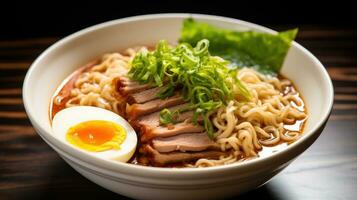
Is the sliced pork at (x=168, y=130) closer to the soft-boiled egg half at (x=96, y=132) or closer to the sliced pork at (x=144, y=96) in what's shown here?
the soft-boiled egg half at (x=96, y=132)

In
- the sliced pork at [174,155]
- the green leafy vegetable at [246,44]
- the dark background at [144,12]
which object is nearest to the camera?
the sliced pork at [174,155]

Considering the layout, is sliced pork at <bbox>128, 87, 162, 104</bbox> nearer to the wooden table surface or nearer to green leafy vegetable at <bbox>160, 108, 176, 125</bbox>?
green leafy vegetable at <bbox>160, 108, 176, 125</bbox>

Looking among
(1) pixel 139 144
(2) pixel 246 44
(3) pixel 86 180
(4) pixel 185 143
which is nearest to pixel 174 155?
(4) pixel 185 143

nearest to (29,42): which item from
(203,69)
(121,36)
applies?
(121,36)

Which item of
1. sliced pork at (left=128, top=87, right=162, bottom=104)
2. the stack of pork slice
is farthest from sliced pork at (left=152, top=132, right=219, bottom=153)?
sliced pork at (left=128, top=87, right=162, bottom=104)

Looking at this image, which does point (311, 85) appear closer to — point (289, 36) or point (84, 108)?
point (289, 36)

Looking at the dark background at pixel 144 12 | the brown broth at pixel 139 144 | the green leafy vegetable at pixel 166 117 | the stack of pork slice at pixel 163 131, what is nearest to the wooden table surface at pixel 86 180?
the brown broth at pixel 139 144
